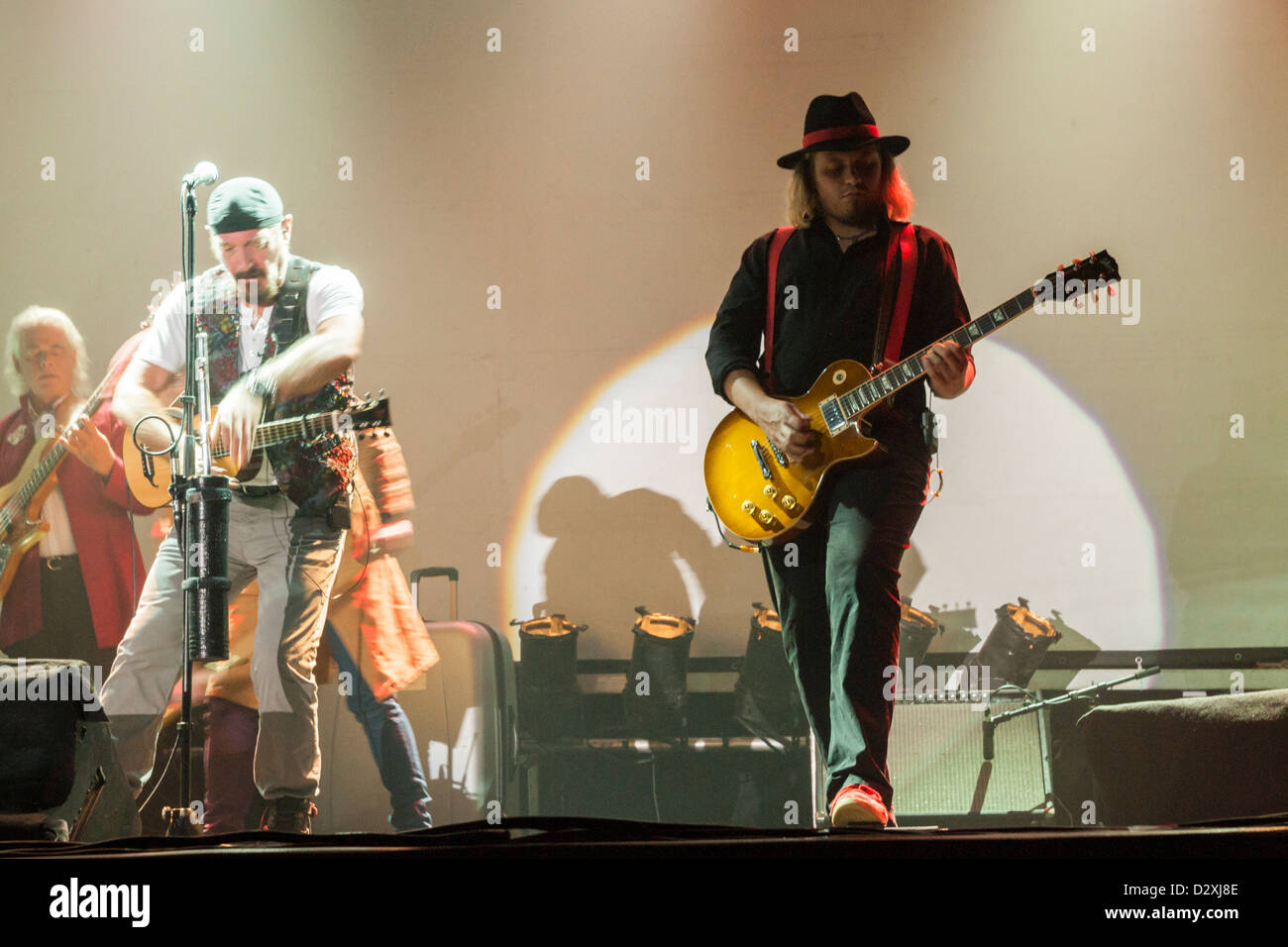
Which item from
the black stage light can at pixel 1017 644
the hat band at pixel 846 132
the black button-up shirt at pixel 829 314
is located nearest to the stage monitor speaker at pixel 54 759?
the black button-up shirt at pixel 829 314

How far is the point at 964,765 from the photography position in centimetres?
390

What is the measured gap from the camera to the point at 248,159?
4.07 metres

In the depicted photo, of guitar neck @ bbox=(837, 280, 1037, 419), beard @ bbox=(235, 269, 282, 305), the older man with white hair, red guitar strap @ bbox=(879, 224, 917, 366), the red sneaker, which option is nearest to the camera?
the red sneaker

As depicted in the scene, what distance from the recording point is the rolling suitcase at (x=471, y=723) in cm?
383

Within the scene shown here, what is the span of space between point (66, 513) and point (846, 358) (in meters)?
3.01

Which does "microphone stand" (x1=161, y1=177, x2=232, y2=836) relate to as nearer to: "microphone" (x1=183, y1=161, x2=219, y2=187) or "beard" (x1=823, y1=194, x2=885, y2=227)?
Answer: "microphone" (x1=183, y1=161, x2=219, y2=187)

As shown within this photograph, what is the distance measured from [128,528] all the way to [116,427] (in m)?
0.38

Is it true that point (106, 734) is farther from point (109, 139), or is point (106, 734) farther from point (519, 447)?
point (109, 139)

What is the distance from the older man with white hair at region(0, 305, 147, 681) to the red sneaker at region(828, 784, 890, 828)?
2797 millimetres

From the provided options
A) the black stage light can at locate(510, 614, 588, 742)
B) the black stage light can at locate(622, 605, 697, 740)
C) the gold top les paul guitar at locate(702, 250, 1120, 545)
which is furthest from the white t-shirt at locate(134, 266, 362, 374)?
the gold top les paul guitar at locate(702, 250, 1120, 545)

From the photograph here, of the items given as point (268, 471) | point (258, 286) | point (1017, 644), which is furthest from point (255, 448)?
point (1017, 644)

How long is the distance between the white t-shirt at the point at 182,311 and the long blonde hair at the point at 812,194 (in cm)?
165

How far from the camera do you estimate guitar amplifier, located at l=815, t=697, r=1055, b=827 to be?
3.86 metres
